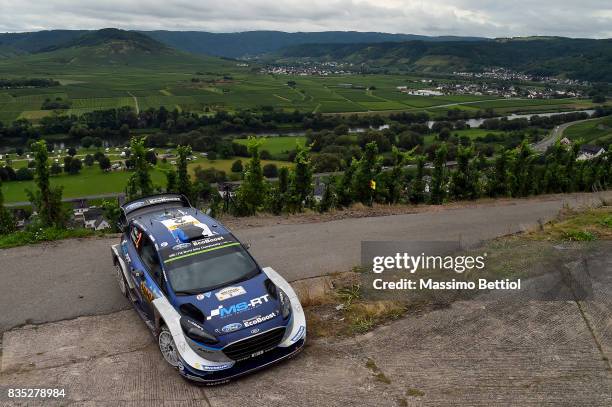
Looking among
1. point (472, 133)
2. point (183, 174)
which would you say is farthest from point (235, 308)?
point (472, 133)

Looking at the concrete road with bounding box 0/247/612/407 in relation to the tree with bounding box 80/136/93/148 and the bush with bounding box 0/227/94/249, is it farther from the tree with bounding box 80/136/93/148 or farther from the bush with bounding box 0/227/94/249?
the tree with bounding box 80/136/93/148

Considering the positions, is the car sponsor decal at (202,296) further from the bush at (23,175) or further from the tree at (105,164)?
the tree at (105,164)

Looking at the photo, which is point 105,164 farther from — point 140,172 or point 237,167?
point 140,172

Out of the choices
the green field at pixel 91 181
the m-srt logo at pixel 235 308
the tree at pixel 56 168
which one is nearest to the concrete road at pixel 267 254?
the m-srt logo at pixel 235 308

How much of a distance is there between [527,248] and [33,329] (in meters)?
9.18

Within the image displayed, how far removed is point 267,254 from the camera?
10.6 m

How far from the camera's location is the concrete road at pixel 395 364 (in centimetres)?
577

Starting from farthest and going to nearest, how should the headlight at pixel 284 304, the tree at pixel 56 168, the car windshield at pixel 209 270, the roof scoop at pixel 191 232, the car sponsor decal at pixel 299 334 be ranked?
the tree at pixel 56 168, the roof scoop at pixel 191 232, the car windshield at pixel 209 270, the headlight at pixel 284 304, the car sponsor decal at pixel 299 334

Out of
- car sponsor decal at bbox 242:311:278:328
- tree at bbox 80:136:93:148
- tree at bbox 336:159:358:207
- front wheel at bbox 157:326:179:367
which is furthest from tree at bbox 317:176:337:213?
tree at bbox 80:136:93:148

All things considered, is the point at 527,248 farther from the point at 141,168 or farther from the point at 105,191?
the point at 105,191

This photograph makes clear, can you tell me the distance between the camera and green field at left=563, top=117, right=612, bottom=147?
6241cm

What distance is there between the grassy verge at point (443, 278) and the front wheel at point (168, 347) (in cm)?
206

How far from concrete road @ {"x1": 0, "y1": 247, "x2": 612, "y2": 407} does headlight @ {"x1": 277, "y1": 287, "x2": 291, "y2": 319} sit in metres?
0.63

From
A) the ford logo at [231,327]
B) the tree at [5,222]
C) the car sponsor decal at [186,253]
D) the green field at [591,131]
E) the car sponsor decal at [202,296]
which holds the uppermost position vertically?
the car sponsor decal at [186,253]
